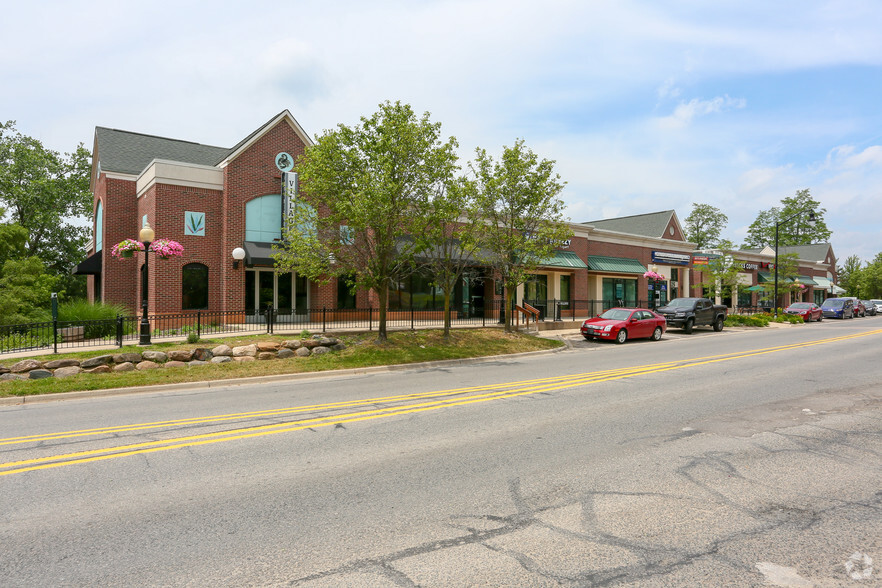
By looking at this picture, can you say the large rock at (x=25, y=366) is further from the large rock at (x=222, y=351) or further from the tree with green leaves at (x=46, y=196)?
the tree with green leaves at (x=46, y=196)

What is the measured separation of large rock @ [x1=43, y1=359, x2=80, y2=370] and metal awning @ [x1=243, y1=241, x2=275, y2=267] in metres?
9.22

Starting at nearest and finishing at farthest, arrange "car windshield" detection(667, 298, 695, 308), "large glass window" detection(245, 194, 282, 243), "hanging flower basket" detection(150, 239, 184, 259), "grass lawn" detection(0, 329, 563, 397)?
"grass lawn" detection(0, 329, 563, 397)
"hanging flower basket" detection(150, 239, 184, 259)
"large glass window" detection(245, 194, 282, 243)
"car windshield" detection(667, 298, 695, 308)

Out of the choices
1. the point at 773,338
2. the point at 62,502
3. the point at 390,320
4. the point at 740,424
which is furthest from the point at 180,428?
the point at 773,338

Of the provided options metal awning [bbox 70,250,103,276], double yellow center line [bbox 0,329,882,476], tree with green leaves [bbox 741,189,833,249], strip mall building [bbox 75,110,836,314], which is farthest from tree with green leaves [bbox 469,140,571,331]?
tree with green leaves [bbox 741,189,833,249]

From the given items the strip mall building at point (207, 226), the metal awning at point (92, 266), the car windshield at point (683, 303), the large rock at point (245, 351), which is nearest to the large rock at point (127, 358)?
the large rock at point (245, 351)

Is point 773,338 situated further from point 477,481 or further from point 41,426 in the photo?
point 41,426

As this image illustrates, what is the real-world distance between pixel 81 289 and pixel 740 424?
42.4 m

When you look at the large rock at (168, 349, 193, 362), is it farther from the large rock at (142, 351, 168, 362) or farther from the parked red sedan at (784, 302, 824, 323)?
the parked red sedan at (784, 302, 824, 323)

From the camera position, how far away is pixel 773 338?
75.9ft

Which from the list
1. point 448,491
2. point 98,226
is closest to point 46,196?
point 98,226

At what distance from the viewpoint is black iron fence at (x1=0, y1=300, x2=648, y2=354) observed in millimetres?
16188

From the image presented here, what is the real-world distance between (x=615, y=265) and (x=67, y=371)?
1240 inches

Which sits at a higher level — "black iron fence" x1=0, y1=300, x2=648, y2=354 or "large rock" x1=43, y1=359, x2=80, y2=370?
"black iron fence" x1=0, y1=300, x2=648, y2=354

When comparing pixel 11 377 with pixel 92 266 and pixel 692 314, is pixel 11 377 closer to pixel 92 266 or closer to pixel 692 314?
pixel 92 266
